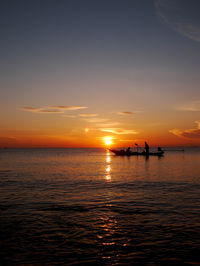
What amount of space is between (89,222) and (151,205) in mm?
5976

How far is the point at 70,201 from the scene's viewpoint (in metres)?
18.9

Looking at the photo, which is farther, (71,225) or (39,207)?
(39,207)

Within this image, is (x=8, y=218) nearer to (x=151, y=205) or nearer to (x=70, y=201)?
(x=70, y=201)

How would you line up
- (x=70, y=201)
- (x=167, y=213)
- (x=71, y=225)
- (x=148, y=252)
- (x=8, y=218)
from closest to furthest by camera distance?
1. (x=148, y=252)
2. (x=71, y=225)
3. (x=8, y=218)
4. (x=167, y=213)
5. (x=70, y=201)

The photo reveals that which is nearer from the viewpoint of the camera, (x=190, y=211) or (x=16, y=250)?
(x=16, y=250)

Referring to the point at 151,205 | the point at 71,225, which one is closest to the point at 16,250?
the point at 71,225

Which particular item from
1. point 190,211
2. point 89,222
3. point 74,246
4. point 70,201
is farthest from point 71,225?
point 190,211

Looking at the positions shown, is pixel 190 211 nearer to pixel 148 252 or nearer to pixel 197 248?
pixel 197 248

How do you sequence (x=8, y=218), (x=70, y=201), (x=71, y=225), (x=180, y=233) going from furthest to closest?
(x=70, y=201)
(x=8, y=218)
(x=71, y=225)
(x=180, y=233)

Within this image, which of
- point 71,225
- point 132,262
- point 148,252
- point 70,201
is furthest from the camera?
point 70,201

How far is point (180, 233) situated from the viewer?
11.4 m

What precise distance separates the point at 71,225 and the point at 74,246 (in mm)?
2820

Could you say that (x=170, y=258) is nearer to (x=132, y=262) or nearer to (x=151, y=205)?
(x=132, y=262)

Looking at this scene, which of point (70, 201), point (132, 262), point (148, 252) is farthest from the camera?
point (70, 201)
